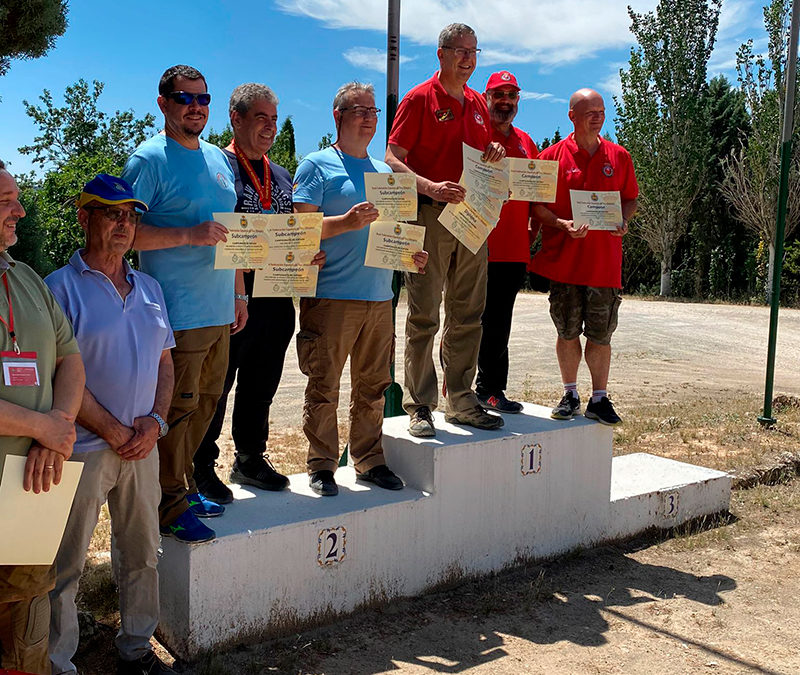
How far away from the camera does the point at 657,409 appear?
9391 mm

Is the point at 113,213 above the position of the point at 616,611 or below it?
above

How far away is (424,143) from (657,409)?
5.69 meters

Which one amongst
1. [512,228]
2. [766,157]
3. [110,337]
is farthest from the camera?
[766,157]

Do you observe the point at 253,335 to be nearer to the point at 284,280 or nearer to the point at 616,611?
the point at 284,280

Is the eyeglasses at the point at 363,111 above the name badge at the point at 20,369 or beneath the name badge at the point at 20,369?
above

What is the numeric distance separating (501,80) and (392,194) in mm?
1489

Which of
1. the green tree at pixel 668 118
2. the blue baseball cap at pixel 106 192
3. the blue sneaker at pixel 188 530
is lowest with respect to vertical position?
the blue sneaker at pixel 188 530

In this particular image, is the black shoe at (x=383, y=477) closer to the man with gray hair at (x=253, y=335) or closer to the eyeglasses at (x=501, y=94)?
the man with gray hair at (x=253, y=335)

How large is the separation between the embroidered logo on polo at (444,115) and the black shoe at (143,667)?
3.10 m

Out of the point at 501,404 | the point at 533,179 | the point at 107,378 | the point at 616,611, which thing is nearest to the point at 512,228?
the point at 533,179

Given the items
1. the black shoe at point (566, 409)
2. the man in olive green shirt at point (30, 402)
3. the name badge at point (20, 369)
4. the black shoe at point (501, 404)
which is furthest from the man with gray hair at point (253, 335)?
the black shoe at point (566, 409)

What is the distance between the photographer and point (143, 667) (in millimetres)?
3324

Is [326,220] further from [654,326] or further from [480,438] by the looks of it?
[654,326]

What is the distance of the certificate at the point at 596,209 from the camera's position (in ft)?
17.7
